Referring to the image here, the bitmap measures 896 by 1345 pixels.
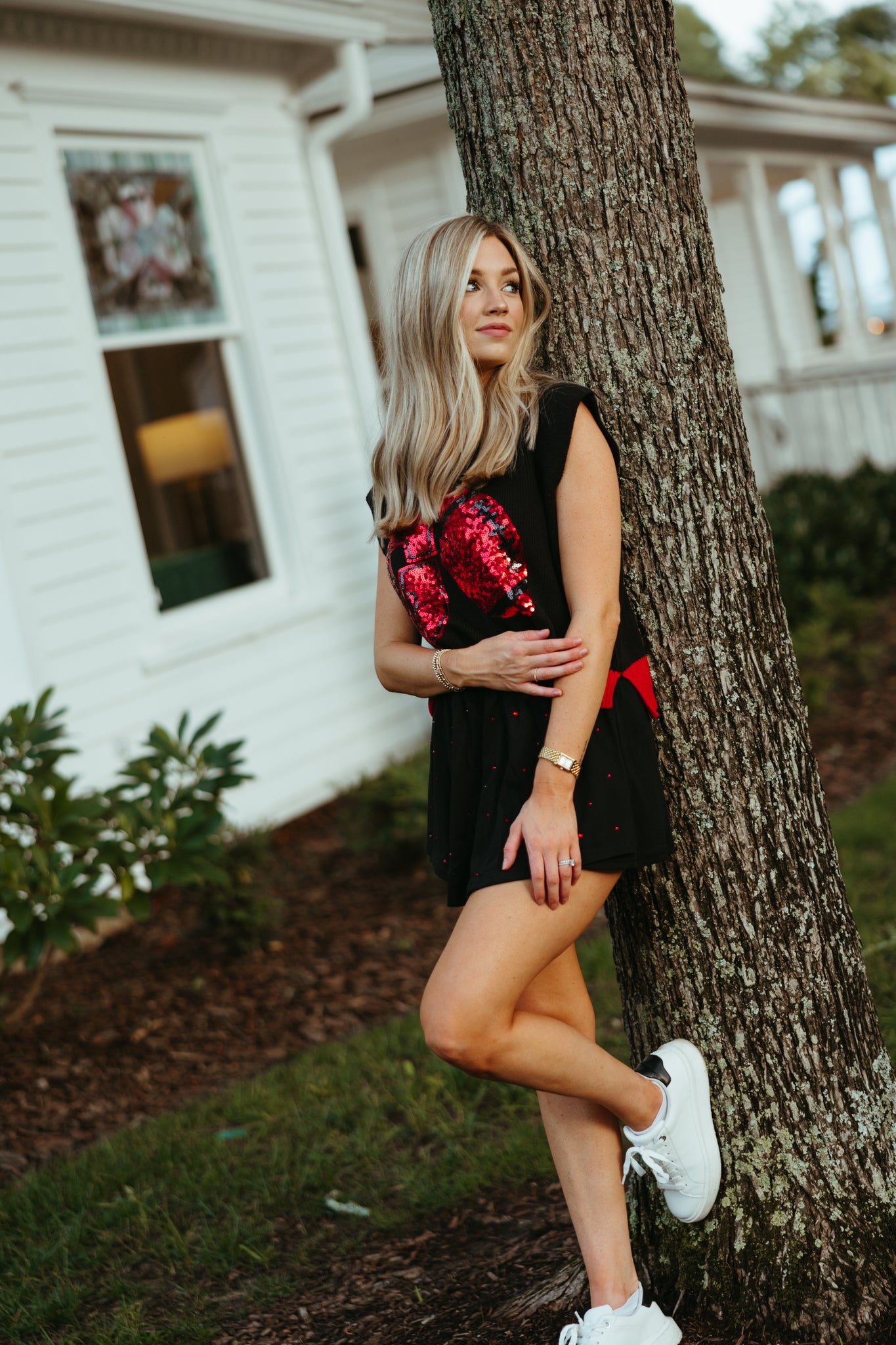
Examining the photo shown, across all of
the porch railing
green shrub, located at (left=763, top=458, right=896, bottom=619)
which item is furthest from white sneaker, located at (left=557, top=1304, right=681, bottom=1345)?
the porch railing

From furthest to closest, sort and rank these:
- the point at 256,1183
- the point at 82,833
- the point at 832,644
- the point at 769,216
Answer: the point at 769,216, the point at 832,644, the point at 82,833, the point at 256,1183

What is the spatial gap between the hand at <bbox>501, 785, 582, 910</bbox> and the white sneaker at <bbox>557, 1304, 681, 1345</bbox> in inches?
29.5

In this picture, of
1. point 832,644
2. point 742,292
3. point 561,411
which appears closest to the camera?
point 561,411

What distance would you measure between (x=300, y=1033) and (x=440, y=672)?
2370 mm

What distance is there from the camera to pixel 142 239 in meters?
6.11

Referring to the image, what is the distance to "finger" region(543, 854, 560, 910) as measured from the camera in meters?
2.05

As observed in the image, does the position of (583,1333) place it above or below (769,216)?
below

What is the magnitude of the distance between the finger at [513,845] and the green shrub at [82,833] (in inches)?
78.1

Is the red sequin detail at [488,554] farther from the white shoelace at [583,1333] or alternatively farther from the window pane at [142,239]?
the window pane at [142,239]

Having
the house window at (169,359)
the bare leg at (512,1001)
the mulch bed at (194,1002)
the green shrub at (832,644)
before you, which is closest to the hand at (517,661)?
the bare leg at (512,1001)

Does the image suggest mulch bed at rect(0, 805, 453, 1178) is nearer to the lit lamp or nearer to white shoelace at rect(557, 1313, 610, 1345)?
white shoelace at rect(557, 1313, 610, 1345)

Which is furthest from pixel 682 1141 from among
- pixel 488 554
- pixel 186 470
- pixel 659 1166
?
pixel 186 470

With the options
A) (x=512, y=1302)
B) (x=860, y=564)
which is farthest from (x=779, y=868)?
(x=860, y=564)

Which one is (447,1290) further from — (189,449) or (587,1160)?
(189,449)
